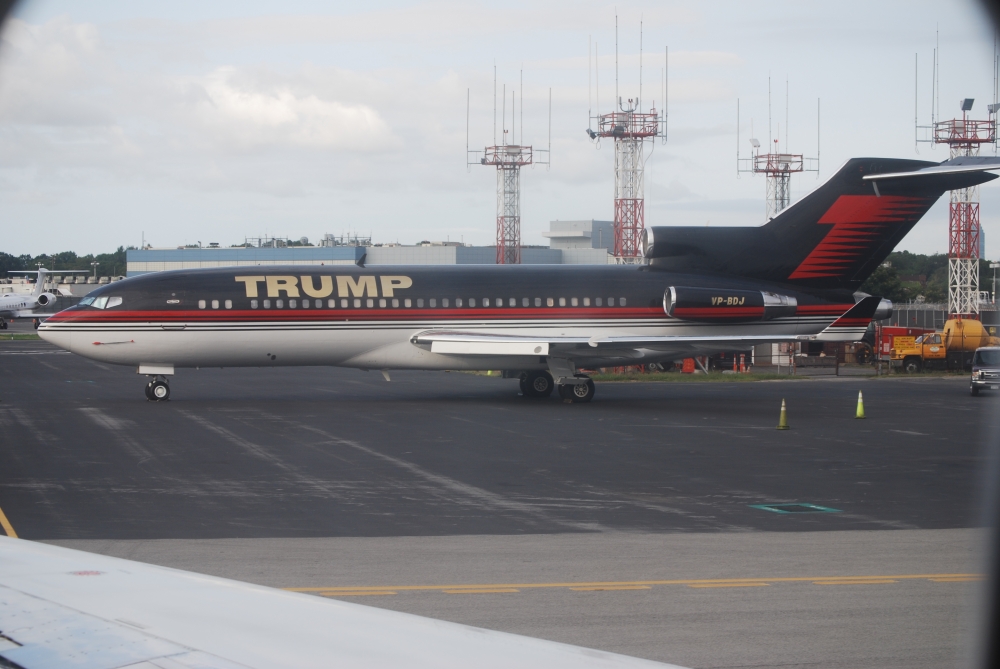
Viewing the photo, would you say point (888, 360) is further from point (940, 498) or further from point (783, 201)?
point (783, 201)

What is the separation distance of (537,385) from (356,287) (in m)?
6.48

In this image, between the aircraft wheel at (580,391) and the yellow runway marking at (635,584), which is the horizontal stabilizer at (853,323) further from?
the yellow runway marking at (635,584)

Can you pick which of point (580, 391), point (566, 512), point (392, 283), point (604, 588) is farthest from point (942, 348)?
point (604, 588)

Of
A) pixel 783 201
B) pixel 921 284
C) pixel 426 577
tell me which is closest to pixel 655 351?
pixel 426 577

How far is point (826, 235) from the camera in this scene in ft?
99.8

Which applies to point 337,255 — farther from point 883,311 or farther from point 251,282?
point 883,311

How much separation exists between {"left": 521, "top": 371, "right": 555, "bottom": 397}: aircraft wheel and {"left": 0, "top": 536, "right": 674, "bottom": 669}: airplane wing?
25.7 meters

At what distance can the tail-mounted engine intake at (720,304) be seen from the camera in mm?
29516

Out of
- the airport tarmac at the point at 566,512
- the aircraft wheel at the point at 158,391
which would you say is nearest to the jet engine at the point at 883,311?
the airport tarmac at the point at 566,512

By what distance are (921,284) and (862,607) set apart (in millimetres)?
100113

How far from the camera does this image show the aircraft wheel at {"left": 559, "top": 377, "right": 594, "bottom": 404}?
95.6 feet

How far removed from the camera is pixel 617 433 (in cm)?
2227

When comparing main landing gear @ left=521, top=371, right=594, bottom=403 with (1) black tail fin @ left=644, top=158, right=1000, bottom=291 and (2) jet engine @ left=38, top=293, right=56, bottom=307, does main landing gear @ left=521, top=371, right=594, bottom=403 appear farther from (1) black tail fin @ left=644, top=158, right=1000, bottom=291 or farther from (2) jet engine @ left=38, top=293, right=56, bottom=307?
(2) jet engine @ left=38, top=293, right=56, bottom=307

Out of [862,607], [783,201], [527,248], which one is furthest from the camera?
[527,248]
